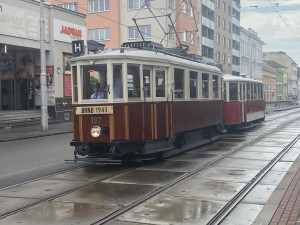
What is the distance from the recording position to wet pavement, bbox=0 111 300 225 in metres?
6.23

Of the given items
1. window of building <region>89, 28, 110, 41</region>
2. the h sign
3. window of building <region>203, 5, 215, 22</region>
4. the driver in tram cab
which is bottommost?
the driver in tram cab

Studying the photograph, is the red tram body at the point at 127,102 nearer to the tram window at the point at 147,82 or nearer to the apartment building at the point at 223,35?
the tram window at the point at 147,82

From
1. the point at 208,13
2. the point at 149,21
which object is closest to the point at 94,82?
the point at 149,21

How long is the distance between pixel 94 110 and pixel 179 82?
10.0 feet

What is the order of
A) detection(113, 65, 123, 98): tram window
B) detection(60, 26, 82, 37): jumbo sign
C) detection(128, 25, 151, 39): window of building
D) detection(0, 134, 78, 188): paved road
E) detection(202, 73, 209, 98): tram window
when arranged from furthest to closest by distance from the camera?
detection(128, 25, 151, 39): window of building
detection(60, 26, 82, 37): jumbo sign
detection(202, 73, 209, 98): tram window
detection(113, 65, 123, 98): tram window
detection(0, 134, 78, 188): paved road

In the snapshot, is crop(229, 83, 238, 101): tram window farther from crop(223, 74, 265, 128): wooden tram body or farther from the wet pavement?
the wet pavement

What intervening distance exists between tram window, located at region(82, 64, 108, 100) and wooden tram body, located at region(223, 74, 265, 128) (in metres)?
9.66

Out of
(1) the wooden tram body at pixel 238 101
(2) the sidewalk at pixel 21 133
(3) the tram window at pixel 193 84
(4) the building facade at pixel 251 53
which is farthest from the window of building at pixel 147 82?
(4) the building facade at pixel 251 53

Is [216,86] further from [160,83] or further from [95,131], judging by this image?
[95,131]

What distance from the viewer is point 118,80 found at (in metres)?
10.2

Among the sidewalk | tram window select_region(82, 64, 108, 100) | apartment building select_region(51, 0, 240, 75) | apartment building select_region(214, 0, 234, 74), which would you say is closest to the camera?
tram window select_region(82, 64, 108, 100)

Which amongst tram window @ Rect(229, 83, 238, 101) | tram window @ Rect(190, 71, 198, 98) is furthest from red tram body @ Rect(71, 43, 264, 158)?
tram window @ Rect(229, 83, 238, 101)

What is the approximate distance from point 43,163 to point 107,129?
261cm

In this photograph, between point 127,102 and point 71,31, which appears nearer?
point 127,102
